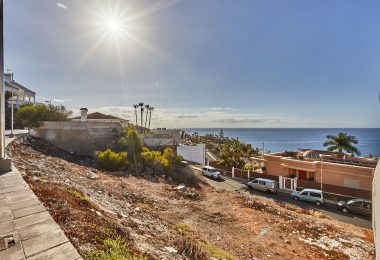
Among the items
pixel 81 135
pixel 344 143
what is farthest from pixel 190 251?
pixel 344 143

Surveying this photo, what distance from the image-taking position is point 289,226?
13.6 m

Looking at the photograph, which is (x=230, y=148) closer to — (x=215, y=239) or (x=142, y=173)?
(x=142, y=173)

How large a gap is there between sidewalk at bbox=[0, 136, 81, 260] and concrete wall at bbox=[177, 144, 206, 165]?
32.4 metres

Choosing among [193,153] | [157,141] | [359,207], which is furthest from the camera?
[193,153]

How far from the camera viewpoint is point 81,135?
89.4ft

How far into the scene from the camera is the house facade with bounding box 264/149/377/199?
22109mm

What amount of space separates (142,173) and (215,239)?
44.7 ft

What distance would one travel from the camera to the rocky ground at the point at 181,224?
573 centimetres

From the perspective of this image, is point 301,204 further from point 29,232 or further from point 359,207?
point 29,232

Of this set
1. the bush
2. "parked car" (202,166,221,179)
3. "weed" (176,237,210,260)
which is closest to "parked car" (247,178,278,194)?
"parked car" (202,166,221,179)

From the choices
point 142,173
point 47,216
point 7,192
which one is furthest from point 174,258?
point 142,173

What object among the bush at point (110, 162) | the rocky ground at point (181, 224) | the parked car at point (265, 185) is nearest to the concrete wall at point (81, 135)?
the bush at point (110, 162)

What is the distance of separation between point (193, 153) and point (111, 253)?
34431mm

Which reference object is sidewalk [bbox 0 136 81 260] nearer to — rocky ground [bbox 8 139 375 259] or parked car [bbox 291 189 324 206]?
rocky ground [bbox 8 139 375 259]
